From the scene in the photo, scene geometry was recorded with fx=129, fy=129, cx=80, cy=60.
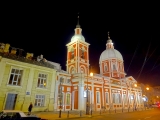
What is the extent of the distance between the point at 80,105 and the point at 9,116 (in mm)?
20250

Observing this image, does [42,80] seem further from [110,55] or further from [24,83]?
[110,55]

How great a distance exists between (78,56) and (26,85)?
19067 millimetres

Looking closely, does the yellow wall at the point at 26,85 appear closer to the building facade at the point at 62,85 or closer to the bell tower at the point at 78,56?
the building facade at the point at 62,85

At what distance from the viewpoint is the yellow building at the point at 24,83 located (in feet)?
66.6

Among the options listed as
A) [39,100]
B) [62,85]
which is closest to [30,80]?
[39,100]

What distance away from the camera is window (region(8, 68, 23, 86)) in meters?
21.4

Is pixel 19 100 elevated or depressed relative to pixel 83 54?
depressed

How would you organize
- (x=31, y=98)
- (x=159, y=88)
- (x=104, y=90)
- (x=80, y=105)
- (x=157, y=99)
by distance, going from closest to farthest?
(x=31, y=98) < (x=80, y=105) < (x=104, y=90) < (x=157, y=99) < (x=159, y=88)

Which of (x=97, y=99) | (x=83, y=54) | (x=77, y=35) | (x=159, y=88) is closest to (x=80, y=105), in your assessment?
(x=97, y=99)

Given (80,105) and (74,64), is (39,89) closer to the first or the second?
(80,105)

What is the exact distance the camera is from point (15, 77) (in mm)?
21938

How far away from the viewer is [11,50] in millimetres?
25344

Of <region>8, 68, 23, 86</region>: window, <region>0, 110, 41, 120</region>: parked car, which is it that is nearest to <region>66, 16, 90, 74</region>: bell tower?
<region>8, 68, 23, 86</region>: window

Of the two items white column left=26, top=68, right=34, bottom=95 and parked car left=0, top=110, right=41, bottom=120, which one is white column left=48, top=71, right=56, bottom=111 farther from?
parked car left=0, top=110, right=41, bottom=120
